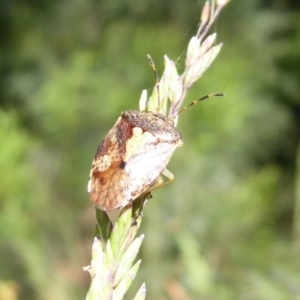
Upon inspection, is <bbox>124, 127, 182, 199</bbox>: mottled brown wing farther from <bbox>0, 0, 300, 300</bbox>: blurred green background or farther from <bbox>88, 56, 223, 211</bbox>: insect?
<bbox>0, 0, 300, 300</bbox>: blurred green background

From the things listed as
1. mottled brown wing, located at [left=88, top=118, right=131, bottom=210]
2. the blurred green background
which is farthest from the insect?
the blurred green background

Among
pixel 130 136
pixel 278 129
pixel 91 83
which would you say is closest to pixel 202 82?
pixel 91 83

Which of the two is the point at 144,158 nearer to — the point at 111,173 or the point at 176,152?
the point at 111,173

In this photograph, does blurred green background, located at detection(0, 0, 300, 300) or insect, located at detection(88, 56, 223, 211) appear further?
blurred green background, located at detection(0, 0, 300, 300)

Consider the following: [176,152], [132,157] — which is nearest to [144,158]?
[132,157]

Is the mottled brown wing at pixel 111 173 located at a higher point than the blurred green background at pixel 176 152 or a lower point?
lower

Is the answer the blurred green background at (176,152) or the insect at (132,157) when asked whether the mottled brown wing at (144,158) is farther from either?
the blurred green background at (176,152)

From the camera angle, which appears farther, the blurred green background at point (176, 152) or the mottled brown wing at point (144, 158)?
the blurred green background at point (176, 152)

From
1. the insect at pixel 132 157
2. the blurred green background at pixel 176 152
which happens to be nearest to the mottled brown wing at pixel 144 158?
the insect at pixel 132 157
